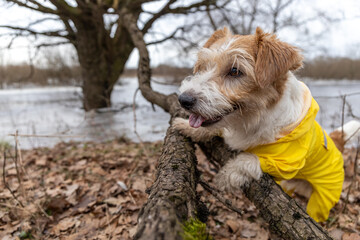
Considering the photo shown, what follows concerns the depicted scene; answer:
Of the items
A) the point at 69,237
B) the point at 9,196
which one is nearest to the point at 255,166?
the point at 69,237

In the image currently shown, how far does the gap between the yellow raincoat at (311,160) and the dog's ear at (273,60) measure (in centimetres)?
60

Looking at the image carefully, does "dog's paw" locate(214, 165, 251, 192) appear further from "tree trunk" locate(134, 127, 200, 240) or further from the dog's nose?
the dog's nose

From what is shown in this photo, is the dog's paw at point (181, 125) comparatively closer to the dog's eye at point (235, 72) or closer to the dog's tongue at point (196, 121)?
the dog's tongue at point (196, 121)

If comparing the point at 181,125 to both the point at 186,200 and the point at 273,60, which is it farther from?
the point at 186,200

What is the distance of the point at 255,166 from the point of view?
258cm

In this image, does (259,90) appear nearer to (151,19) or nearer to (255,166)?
(255,166)

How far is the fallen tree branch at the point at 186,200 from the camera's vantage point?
1082 millimetres

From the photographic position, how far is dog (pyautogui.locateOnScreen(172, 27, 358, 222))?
2469mm

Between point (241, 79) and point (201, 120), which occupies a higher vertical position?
point (241, 79)

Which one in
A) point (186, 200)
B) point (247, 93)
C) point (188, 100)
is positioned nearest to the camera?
point (186, 200)

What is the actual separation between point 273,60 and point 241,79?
1.17 ft

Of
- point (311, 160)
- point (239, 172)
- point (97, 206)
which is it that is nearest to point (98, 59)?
point (97, 206)

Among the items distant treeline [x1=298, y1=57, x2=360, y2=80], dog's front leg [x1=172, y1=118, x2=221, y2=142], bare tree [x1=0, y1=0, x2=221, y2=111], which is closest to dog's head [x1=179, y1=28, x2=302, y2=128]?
dog's front leg [x1=172, y1=118, x2=221, y2=142]

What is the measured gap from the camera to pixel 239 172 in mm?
2660
